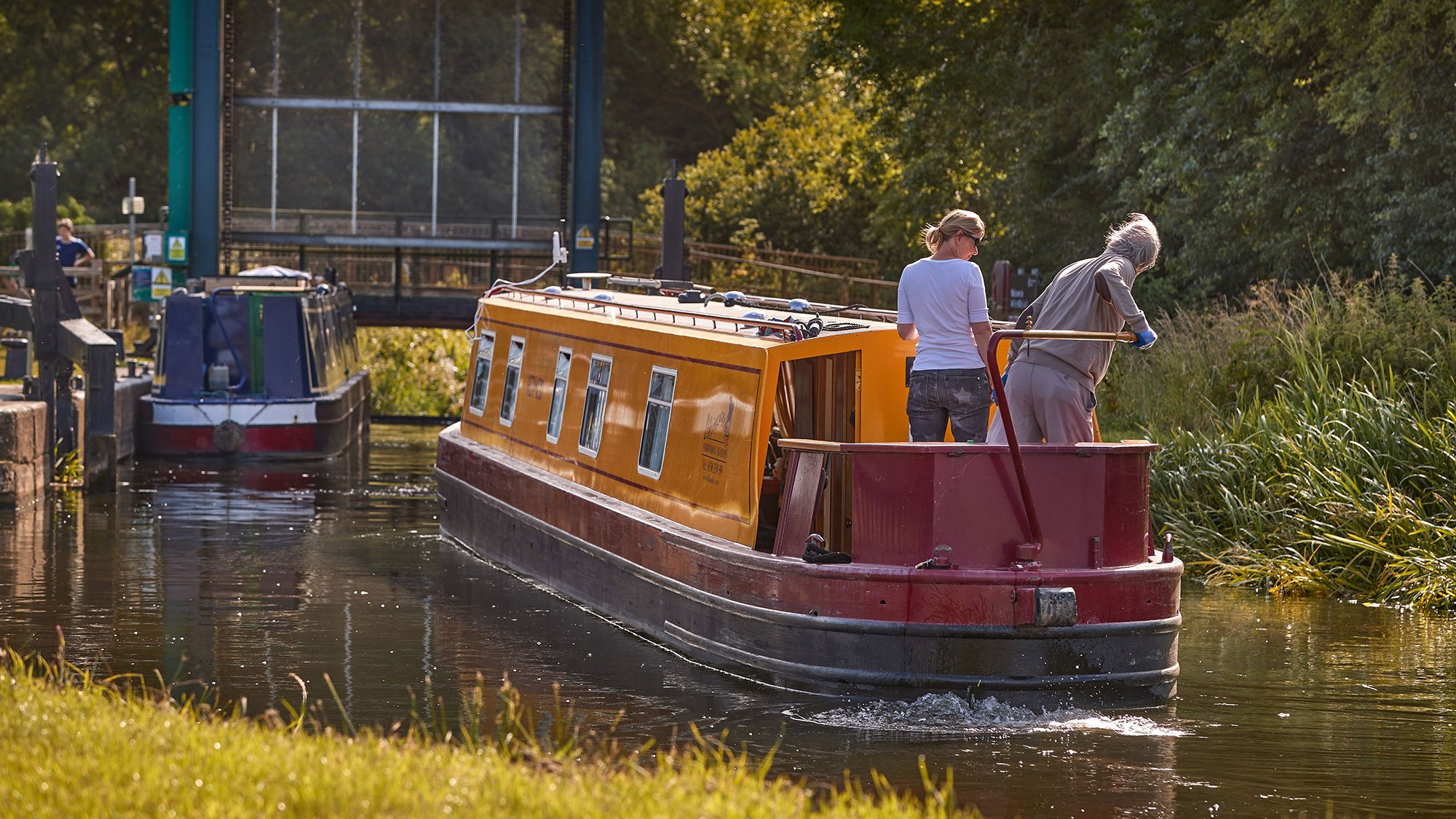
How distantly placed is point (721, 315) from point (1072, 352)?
2.47 meters

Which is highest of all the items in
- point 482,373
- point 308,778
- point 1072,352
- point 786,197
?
point 786,197

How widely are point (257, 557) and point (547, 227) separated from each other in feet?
46.1

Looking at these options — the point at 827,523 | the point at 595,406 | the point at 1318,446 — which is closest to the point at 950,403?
the point at 827,523

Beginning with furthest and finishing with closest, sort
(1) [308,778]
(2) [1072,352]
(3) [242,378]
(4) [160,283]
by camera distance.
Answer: (4) [160,283], (3) [242,378], (2) [1072,352], (1) [308,778]

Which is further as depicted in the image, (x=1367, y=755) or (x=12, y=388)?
(x=12, y=388)

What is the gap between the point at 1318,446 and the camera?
1311 centimetres

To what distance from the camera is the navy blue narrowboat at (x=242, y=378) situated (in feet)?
68.9

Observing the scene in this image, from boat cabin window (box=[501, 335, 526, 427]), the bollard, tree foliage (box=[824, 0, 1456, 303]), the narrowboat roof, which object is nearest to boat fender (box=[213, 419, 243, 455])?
the bollard

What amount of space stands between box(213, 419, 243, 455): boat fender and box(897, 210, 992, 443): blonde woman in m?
13.0

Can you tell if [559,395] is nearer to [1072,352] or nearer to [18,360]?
[1072,352]

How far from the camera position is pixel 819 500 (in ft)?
31.6

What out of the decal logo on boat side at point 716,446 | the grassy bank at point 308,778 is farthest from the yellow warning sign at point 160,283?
the grassy bank at point 308,778

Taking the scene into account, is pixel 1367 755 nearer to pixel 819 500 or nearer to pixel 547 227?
pixel 819 500

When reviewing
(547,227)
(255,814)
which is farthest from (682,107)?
(255,814)
